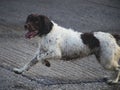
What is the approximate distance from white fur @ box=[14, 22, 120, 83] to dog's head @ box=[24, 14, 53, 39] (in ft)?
0.37

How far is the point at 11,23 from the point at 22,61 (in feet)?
11.9

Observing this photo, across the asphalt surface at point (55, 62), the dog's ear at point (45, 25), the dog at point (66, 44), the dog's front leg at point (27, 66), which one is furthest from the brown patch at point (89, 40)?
the dog's front leg at point (27, 66)

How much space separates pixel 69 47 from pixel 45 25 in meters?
0.60

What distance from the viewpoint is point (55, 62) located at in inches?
332

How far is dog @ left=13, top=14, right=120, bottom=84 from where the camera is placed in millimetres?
6770

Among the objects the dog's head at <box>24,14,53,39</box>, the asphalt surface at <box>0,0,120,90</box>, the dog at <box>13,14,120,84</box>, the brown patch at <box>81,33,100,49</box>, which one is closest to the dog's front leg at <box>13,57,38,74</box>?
the dog at <box>13,14,120,84</box>

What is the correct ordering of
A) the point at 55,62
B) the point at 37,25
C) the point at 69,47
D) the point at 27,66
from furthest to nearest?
the point at 55,62 → the point at 69,47 → the point at 27,66 → the point at 37,25

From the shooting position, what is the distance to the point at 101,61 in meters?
7.14

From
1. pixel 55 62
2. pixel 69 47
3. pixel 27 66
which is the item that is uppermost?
pixel 69 47

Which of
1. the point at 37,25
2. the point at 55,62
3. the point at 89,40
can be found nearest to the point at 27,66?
the point at 37,25

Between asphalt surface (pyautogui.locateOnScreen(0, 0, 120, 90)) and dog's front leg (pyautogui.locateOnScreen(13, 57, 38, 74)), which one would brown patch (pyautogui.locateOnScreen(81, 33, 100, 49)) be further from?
dog's front leg (pyautogui.locateOnScreen(13, 57, 38, 74))

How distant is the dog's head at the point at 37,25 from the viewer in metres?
6.62

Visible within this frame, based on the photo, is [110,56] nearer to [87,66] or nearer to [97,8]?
[87,66]

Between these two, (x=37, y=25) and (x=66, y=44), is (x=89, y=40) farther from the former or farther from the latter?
(x=37, y=25)
